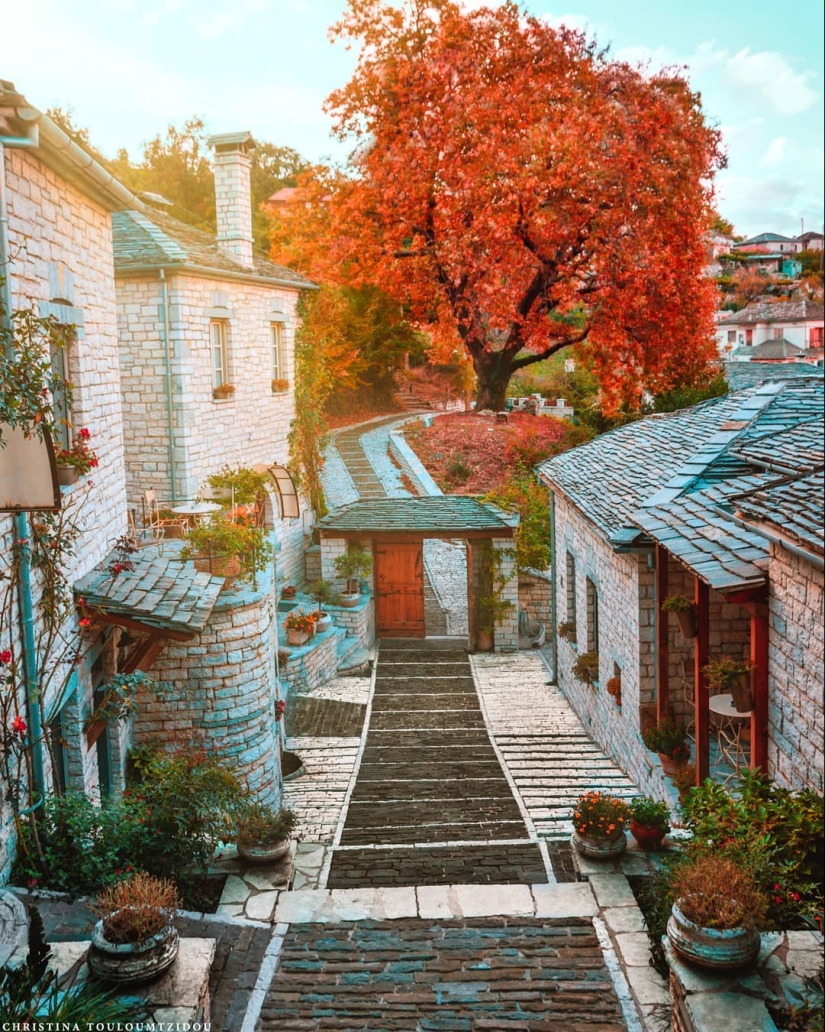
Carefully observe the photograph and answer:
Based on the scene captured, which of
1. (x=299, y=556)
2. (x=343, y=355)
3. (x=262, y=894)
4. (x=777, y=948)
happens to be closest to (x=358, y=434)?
(x=343, y=355)

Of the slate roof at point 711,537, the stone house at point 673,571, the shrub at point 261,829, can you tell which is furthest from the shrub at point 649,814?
the shrub at point 261,829

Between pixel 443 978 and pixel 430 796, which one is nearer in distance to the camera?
pixel 443 978

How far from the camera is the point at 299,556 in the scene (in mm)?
20375

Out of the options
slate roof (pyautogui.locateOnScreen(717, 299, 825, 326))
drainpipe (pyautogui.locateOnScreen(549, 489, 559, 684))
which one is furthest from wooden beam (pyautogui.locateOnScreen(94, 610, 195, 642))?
slate roof (pyautogui.locateOnScreen(717, 299, 825, 326))

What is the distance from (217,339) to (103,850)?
12.0m

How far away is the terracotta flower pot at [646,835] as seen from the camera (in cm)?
764

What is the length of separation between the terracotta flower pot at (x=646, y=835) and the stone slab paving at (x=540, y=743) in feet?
4.34

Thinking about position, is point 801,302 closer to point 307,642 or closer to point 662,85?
point 662,85

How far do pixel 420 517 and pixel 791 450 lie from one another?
1139 centimetres

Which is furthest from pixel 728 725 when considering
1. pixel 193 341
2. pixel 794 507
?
pixel 193 341

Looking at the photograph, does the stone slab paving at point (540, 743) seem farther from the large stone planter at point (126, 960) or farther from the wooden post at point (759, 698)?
the large stone planter at point (126, 960)

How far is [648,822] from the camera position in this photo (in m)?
7.61

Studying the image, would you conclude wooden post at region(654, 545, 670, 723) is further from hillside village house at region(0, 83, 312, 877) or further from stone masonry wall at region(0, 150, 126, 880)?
stone masonry wall at region(0, 150, 126, 880)

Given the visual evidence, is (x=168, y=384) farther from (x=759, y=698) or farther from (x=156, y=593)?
(x=759, y=698)
